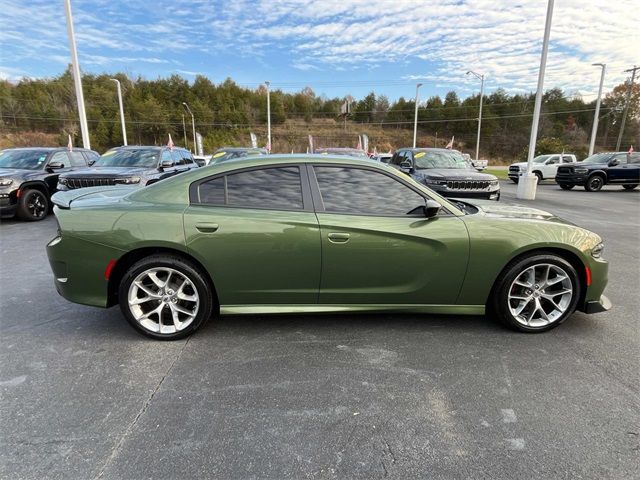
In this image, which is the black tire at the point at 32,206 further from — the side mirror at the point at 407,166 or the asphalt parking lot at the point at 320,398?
the side mirror at the point at 407,166

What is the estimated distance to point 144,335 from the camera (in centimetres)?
321

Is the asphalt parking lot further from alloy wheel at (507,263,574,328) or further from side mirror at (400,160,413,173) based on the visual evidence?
side mirror at (400,160,413,173)

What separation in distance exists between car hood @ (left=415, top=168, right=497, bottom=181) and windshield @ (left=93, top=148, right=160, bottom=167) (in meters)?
6.57

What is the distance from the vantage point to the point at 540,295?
3287mm

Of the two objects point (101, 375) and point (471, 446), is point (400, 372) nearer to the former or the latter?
point (471, 446)

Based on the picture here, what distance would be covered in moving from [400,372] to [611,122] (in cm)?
8028

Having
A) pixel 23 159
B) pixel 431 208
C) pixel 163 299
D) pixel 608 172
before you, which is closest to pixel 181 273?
pixel 163 299

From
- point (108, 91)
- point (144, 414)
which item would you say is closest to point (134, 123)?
point (108, 91)

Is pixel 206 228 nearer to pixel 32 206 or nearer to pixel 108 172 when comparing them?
pixel 108 172

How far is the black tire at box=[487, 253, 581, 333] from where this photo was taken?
Answer: 10.5ft

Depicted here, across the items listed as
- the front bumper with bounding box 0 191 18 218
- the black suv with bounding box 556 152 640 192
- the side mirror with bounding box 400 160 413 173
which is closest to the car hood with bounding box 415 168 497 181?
the side mirror with bounding box 400 160 413 173

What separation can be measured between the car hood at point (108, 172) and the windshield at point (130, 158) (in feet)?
1.47

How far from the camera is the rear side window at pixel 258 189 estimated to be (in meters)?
Answer: 3.13

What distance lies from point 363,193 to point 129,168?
7.18 metres
